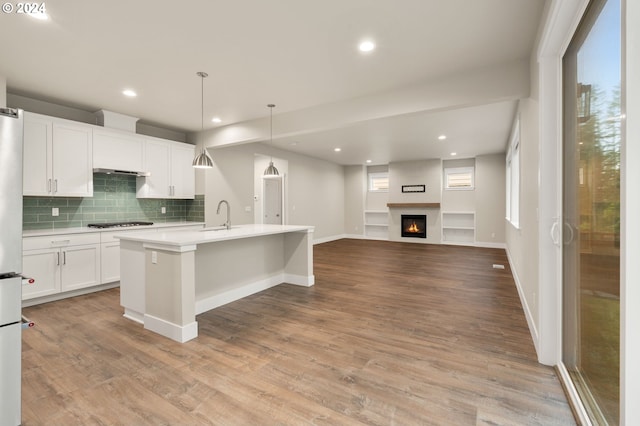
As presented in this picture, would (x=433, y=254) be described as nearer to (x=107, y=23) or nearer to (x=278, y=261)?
(x=278, y=261)

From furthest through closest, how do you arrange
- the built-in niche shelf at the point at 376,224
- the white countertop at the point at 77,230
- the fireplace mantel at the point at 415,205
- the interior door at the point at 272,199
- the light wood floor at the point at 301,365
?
→ 1. the built-in niche shelf at the point at 376,224
2. the fireplace mantel at the point at 415,205
3. the interior door at the point at 272,199
4. the white countertop at the point at 77,230
5. the light wood floor at the point at 301,365

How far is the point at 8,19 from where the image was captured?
239 cm

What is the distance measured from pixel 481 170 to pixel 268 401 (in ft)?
28.4

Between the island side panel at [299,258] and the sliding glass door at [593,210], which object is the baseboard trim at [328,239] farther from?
the sliding glass door at [593,210]

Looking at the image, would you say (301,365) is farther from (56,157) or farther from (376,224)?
(376,224)

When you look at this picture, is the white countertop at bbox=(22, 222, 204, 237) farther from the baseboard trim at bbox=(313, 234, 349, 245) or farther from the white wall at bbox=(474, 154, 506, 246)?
the white wall at bbox=(474, 154, 506, 246)

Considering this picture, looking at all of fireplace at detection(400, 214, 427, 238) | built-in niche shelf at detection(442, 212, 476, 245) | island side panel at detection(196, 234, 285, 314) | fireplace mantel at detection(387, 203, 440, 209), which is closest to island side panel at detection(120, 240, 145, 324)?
island side panel at detection(196, 234, 285, 314)

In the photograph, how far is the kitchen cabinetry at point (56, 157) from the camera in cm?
385

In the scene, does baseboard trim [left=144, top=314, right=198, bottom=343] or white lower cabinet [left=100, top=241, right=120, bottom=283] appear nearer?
baseboard trim [left=144, top=314, right=198, bottom=343]

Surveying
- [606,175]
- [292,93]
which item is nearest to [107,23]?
[292,93]

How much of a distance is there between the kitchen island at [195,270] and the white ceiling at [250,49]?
1801 mm

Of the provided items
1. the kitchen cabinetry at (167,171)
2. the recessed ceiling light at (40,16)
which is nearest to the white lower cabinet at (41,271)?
the kitchen cabinetry at (167,171)

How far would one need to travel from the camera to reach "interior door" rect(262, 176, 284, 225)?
827 centimetres

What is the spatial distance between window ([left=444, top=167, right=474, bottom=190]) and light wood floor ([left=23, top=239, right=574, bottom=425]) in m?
5.76
